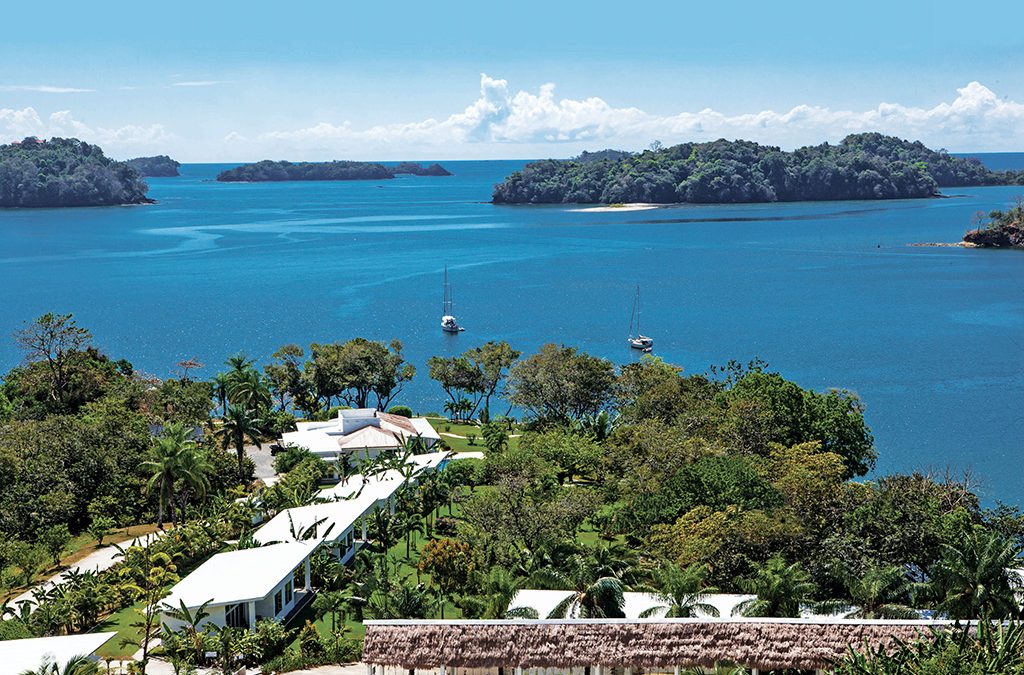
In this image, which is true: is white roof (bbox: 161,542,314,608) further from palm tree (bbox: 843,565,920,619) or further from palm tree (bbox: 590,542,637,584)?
palm tree (bbox: 843,565,920,619)

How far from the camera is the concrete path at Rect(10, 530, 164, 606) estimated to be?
3738 centimetres

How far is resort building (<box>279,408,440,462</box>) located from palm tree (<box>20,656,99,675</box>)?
84.1 feet

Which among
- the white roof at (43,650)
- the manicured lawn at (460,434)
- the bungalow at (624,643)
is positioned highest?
the bungalow at (624,643)

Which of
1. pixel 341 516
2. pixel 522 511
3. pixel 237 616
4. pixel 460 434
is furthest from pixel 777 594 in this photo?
pixel 460 434

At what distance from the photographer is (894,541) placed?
35.9 m

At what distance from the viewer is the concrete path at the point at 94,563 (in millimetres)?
37375

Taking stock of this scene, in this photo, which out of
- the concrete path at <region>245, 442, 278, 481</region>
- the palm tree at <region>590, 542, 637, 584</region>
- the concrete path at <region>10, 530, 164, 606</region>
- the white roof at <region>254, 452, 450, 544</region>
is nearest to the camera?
the palm tree at <region>590, 542, 637, 584</region>

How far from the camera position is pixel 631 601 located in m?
31.8

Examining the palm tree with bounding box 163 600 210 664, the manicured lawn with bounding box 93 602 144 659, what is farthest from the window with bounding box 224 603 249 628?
the manicured lawn with bounding box 93 602 144 659

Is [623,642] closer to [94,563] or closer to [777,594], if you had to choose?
[777,594]

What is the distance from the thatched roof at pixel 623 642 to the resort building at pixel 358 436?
27.8 meters

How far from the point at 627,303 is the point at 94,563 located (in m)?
79.7

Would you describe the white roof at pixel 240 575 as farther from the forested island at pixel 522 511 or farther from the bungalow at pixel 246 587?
the forested island at pixel 522 511

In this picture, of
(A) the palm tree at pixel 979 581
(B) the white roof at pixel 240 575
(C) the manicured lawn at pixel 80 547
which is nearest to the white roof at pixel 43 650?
(B) the white roof at pixel 240 575
